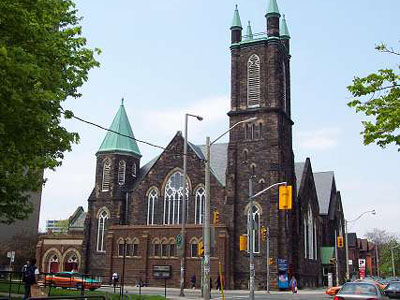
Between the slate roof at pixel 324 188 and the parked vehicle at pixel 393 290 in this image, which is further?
the slate roof at pixel 324 188

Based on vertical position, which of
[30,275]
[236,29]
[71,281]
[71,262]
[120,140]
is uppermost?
[236,29]

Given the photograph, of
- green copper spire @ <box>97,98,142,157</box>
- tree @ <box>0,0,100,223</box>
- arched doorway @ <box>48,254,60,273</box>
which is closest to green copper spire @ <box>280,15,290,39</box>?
green copper spire @ <box>97,98,142,157</box>

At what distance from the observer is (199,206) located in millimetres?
52094

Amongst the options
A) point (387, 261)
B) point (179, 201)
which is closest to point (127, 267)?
point (179, 201)

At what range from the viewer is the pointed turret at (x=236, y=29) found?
54.8m

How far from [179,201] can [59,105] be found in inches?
1487

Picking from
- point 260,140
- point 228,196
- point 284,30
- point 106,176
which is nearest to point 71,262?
point 106,176

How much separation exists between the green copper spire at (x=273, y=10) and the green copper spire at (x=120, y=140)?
19566 mm

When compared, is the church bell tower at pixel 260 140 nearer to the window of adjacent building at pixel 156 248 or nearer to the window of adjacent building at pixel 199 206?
the window of adjacent building at pixel 199 206

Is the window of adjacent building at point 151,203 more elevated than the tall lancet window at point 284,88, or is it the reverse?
the tall lancet window at point 284,88

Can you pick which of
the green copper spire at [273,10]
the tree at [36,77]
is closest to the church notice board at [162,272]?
the green copper spire at [273,10]

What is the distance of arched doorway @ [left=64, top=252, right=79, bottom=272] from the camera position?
57.5m

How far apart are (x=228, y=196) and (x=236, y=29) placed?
18.2 metres

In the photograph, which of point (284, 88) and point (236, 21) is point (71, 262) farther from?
point (236, 21)
